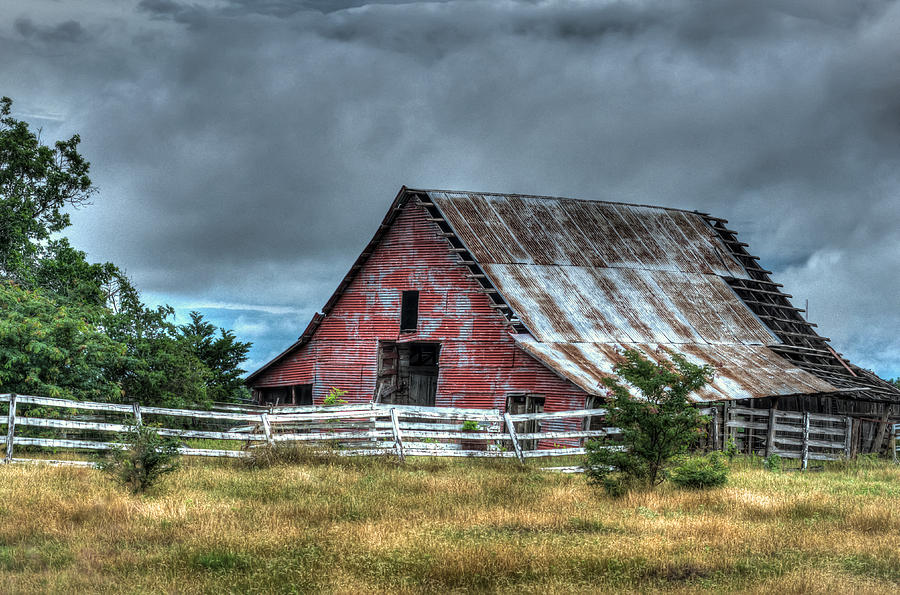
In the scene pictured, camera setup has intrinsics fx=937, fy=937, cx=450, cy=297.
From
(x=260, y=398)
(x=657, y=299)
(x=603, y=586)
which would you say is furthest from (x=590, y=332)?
(x=603, y=586)

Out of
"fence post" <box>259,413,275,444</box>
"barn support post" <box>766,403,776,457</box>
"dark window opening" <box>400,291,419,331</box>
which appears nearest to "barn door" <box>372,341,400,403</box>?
"dark window opening" <box>400,291,419,331</box>

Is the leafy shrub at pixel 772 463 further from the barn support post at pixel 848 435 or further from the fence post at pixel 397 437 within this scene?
the fence post at pixel 397 437

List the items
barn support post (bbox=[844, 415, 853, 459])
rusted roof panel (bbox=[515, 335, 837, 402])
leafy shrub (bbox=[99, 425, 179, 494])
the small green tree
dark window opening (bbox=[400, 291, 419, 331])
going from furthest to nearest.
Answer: dark window opening (bbox=[400, 291, 419, 331]) → barn support post (bbox=[844, 415, 853, 459]) → rusted roof panel (bbox=[515, 335, 837, 402]) → the small green tree → leafy shrub (bbox=[99, 425, 179, 494])

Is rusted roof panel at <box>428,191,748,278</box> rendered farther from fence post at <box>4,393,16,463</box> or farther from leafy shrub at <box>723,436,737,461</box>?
fence post at <box>4,393,16,463</box>

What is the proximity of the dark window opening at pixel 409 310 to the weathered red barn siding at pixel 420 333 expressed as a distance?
0.19 meters

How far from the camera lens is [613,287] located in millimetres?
35344

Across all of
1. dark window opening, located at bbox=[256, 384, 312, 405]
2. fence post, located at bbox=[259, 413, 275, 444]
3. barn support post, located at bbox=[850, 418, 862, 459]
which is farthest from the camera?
dark window opening, located at bbox=[256, 384, 312, 405]

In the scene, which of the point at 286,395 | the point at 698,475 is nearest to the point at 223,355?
the point at 286,395

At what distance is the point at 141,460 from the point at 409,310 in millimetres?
17856

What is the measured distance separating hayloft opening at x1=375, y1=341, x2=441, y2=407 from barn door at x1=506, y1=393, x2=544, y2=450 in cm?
426

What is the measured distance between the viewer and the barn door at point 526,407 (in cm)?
2809

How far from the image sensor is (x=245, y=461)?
19203 mm

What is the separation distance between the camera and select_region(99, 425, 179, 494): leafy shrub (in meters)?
15.6

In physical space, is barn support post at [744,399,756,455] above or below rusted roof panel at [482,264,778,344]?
below
